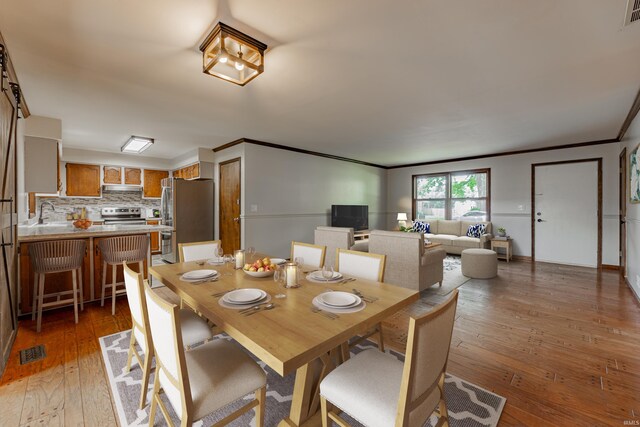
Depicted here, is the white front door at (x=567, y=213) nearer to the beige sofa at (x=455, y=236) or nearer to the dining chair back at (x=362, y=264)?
the beige sofa at (x=455, y=236)

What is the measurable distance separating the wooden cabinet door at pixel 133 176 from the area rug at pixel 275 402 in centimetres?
575

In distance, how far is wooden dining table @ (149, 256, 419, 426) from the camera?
3.36ft

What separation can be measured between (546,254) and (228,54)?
6.87m

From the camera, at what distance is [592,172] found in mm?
5270

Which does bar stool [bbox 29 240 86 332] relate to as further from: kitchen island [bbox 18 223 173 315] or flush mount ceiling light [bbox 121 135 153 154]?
flush mount ceiling light [bbox 121 135 153 154]

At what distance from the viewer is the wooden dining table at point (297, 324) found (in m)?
1.03

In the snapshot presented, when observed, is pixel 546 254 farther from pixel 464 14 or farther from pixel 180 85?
pixel 180 85

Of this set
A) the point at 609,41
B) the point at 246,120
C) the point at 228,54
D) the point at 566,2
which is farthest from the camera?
the point at 246,120

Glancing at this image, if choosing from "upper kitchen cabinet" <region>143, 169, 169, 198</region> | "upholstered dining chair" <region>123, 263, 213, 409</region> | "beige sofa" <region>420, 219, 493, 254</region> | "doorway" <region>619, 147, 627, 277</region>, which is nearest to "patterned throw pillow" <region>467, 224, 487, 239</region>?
"beige sofa" <region>420, 219, 493, 254</region>

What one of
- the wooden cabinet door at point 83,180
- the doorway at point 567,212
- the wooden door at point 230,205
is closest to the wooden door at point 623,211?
the doorway at point 567,212

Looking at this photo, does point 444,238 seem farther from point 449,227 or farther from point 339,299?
point 339,299

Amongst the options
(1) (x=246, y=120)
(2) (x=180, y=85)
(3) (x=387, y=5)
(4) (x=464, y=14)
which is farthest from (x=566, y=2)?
(1) (x=246, y=120)

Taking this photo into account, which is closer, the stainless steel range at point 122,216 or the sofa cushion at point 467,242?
the sofa cushion at point 467,242

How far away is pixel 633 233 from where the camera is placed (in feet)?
12.0
